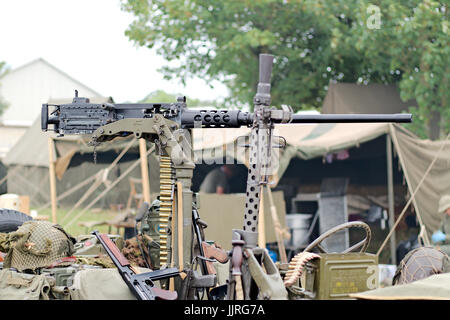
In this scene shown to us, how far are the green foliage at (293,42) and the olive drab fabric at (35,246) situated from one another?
35.8 ft

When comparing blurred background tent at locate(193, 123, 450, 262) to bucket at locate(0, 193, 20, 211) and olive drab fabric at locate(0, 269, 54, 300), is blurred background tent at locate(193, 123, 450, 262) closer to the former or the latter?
bucket at locate(0, 193, 20, 211)

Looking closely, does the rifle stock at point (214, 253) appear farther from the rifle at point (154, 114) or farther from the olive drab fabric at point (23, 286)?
the olive drab fabric at point (23, 286)

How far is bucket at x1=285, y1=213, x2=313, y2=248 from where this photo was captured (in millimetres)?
13383

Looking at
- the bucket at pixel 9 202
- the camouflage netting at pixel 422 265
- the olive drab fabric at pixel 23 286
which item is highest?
the bucket at pixel 9 202

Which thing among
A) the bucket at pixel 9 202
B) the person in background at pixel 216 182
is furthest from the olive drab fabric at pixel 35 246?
the person in background at pixel 216 182

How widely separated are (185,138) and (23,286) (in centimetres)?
176

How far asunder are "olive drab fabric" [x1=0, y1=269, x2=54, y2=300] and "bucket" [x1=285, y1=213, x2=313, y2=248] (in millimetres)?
9154

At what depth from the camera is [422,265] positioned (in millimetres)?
4852

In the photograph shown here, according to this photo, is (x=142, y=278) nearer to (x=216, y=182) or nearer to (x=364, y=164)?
(x=216, y=182)

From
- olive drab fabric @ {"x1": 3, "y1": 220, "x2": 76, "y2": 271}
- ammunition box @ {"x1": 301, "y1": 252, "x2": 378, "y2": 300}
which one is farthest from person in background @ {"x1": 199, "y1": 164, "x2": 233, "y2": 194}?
ammunition box @ {"x1": 301, "y1": 252, "x2": 378, "y2": 300}

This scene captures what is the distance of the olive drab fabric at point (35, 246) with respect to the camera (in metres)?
5.22

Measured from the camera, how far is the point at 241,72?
18.9m
